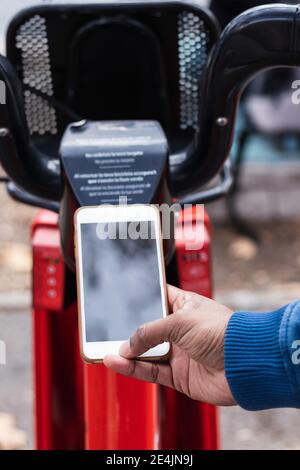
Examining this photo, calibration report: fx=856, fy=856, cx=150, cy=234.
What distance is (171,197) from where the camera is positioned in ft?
4.88

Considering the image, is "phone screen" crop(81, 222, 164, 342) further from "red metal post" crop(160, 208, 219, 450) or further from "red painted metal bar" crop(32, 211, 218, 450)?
"red metal post" crop(160, 208, 219, 450)

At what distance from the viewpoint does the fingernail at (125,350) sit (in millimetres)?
1310

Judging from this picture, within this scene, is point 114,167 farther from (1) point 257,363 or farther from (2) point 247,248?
(2) point 247,248

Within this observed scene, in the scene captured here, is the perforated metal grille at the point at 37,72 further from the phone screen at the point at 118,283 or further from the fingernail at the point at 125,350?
the fingernail at the point at 125,350

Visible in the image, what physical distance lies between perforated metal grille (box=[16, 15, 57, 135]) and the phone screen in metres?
0.39

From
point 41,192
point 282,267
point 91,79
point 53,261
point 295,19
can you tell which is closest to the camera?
point 295,19

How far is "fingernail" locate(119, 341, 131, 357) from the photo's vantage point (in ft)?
4.30

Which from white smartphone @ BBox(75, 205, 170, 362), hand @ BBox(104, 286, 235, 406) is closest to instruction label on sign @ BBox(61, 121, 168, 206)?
white smartphone @ BBox(75, 205, 170, 362)

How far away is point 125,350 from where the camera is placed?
1.31m

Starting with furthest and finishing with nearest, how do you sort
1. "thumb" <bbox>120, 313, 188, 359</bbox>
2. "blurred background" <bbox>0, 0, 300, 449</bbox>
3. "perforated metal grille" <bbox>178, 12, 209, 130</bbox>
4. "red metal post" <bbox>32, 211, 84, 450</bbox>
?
"blurred background" <bbox>0, 0, 300, 449</bbox> < "red metal post" <bbox>32, 211, 84, 450</bbox> < "perforated metal grille" <bbox>178, 12, 209, 130</bbox> < "thumb" <bbox>120, 313, 188, 359</bbox>

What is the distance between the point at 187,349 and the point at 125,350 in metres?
0.12

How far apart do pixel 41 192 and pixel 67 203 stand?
0.13 m

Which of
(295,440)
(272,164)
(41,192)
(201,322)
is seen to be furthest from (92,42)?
(272,164)

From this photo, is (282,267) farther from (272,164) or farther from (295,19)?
(295,19)
